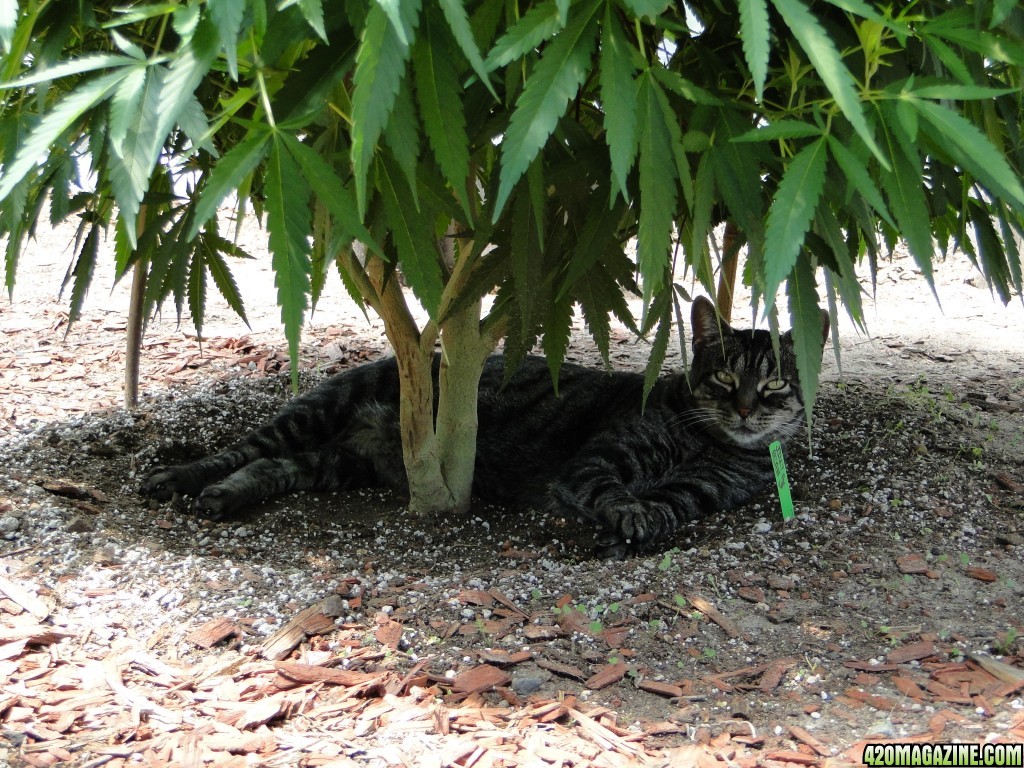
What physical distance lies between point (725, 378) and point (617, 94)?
2.24 m

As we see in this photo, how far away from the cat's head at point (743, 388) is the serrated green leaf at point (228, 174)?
7.71 ft

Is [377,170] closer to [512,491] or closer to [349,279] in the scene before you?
[349,279]

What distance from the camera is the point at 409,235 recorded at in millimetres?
1521

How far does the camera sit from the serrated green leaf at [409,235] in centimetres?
152

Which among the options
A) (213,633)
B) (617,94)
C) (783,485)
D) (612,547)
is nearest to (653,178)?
(617,94)

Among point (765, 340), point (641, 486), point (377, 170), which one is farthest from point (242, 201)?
point (765, 340)

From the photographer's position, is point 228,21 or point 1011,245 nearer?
point 228,21

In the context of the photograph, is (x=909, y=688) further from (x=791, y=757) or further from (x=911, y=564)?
(x=911, y=564)

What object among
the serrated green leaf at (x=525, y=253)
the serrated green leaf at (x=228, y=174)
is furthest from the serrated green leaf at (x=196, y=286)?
the serrated green leaf at (x=228, y=174)

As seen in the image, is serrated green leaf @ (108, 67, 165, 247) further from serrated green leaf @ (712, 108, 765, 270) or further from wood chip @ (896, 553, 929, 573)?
wood chip @ (896, 553, 929, 573)

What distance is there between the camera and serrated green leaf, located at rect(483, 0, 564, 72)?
1267mm

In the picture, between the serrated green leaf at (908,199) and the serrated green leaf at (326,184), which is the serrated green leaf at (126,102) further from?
the serrated green leaf at (908,199)

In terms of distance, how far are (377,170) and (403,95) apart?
0.21 m

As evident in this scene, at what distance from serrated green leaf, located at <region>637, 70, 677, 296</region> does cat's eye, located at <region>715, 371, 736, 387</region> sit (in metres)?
2.07
